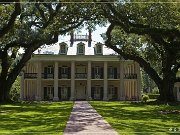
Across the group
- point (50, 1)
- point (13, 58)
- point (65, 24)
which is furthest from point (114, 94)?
point (50, 1)

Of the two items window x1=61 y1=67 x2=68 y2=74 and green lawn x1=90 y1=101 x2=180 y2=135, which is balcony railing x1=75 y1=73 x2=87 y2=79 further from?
green lawn x1=90 y1=101 x2=180 y2=135

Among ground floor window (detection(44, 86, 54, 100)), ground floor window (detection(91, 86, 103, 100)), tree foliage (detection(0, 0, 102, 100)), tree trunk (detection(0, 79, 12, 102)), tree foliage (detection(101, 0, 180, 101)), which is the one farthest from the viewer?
ground floor window (detection(44, 86, 54, 100))

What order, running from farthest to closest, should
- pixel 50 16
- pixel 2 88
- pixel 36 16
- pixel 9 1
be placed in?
pixel 2 88 < pixel 36 16 < pixel 50 16 < pixel 9 1

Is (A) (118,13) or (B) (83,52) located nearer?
(A) (118,13)

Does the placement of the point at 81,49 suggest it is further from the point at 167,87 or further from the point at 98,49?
the point at 167,87

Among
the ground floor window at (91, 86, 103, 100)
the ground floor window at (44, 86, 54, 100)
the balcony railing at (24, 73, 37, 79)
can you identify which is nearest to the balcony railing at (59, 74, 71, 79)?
the ground floor window at (44, 86, 54, 100)

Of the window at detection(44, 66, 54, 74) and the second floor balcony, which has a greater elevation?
the window at detection(44, 66, 54, 74)

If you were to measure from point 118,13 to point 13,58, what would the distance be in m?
20.0

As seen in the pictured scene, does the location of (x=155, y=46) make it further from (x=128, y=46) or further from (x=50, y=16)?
(x=50, y=16)

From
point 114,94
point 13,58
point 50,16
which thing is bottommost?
point 114,94

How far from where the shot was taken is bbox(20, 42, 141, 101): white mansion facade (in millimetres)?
57594

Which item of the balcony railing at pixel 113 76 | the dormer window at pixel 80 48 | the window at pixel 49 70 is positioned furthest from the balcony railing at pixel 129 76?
the window at pixel 49 70

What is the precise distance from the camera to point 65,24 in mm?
35062

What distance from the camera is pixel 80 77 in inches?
2328
